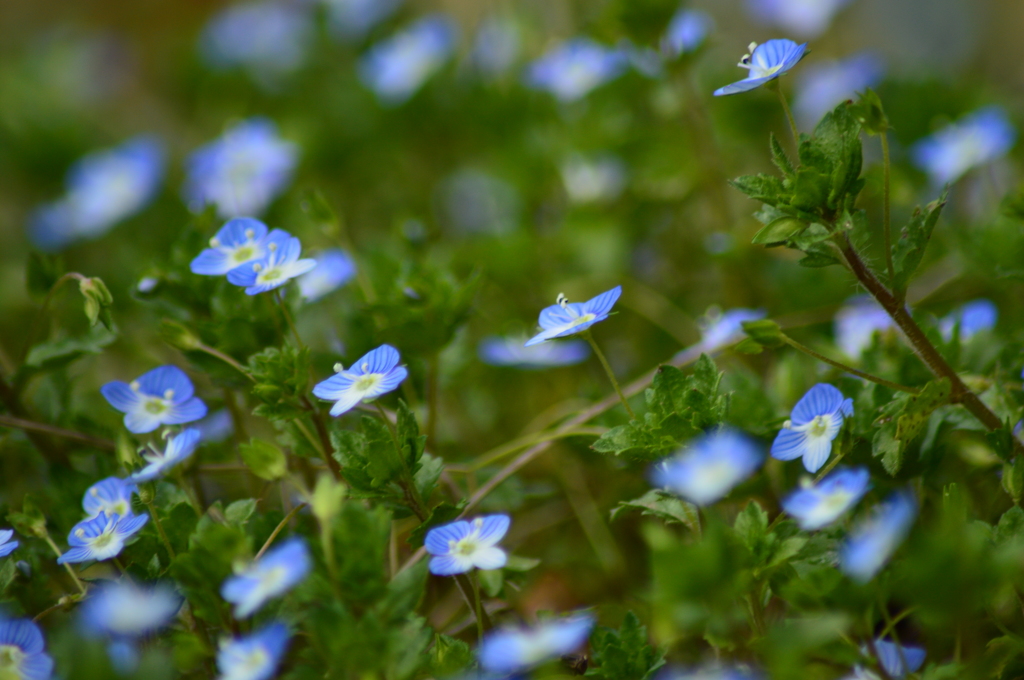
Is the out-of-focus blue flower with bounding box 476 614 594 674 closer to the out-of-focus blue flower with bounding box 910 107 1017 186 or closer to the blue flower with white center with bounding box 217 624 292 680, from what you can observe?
the blue flower with white center with bounding box 217 624 292 680

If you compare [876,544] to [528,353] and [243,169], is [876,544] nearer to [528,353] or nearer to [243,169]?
[528,353]

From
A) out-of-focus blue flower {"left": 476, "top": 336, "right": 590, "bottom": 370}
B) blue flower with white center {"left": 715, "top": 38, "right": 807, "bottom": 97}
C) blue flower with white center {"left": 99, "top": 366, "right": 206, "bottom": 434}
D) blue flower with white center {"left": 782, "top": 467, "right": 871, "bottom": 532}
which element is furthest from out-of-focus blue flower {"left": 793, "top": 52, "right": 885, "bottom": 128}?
blue flower with white center {"left": 99, "top": 366, "right": 206, "bottom": 434}

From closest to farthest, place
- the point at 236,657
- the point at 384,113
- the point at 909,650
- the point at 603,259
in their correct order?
1. the point at 236,657
2. the point at 909,650
3. the point at 603,259
4. the point at 384,113

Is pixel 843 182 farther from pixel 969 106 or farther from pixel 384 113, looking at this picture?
pixel 384 113

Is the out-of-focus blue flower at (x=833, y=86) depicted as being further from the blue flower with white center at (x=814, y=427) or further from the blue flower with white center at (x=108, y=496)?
the blue flower with white center at (x=108, y=496)

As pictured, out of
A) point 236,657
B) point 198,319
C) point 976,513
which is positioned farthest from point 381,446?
point 976,513

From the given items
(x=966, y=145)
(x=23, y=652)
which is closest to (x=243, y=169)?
(x=23, y=652)
